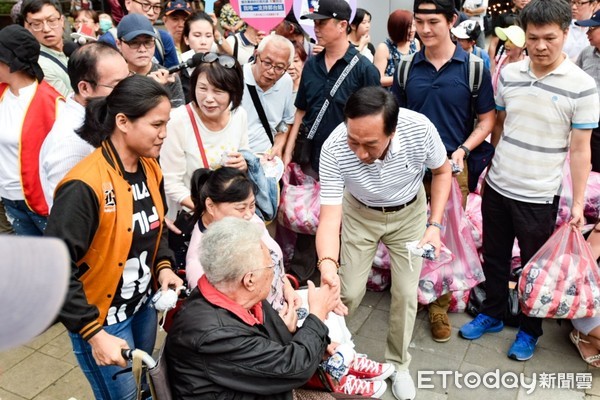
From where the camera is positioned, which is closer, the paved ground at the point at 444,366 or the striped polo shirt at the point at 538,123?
the striped polo shirt at the point at 538,123

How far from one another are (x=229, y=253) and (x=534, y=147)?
2.11 meters

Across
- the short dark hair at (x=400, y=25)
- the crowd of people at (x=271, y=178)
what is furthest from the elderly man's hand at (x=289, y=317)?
the short dark hair at (x=400, y=25)

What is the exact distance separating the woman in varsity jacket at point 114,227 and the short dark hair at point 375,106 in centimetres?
92

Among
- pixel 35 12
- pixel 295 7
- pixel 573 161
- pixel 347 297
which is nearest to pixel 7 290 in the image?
pixel 347 297

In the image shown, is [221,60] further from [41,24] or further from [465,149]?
[41,24]

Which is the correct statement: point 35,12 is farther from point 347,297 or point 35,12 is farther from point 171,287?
point 347,297

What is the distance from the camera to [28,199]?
133 inches

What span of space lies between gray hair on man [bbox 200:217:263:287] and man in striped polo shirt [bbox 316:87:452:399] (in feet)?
2.15

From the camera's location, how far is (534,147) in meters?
3.30

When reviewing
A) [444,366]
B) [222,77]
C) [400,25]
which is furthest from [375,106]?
[400,25]

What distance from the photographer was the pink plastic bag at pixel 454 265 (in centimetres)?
388

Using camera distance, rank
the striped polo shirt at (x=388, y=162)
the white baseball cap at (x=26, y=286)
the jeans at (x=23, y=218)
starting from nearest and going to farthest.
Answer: the white baseball cap at (x=26, y=286) < the striped polo shirt at (x=388, y=162) < the jeans at (x=23, y=218)

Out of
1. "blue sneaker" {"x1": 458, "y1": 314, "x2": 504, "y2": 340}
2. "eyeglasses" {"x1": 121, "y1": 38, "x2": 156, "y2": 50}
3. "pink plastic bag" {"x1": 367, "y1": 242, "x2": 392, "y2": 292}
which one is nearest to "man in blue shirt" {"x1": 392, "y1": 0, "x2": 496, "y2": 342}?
"blue sneaker" {"x1": 458, "y1": 314, "x2": 504, "y2": 340}

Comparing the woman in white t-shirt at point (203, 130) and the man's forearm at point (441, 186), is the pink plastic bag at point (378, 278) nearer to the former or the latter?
the man's forearm at point (441, 186)
